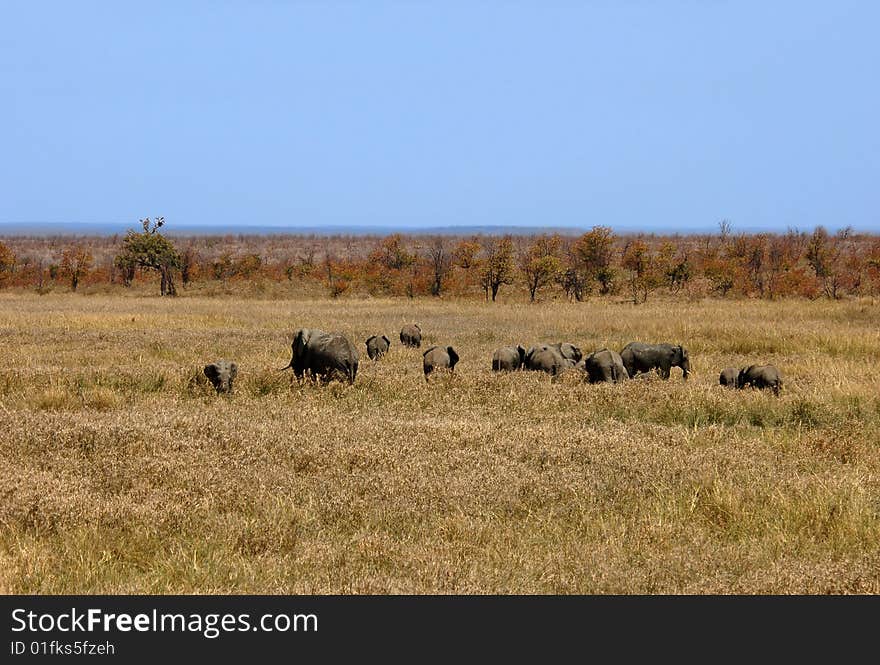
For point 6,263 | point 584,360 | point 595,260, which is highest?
point 595,260

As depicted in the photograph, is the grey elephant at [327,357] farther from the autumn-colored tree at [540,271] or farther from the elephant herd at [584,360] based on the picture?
the autumn-colored tree at [540,271]

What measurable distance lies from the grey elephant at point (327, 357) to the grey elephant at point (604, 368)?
4.32 m

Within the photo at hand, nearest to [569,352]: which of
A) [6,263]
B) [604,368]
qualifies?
[604,368]

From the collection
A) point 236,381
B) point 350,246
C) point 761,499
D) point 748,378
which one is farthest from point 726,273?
point 350,246

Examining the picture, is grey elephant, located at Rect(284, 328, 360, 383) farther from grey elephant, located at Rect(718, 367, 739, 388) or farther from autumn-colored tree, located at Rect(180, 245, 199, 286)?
autumn-colored tree, located at Rect(180, 245, 199, 286)

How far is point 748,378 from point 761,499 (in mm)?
8192

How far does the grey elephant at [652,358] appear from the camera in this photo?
1770cm

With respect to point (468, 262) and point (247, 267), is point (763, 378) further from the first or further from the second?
point (247, 267)

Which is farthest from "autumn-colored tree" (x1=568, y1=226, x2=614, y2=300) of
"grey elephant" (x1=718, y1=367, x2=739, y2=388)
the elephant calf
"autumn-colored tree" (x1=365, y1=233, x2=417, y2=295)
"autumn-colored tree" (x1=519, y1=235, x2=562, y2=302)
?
"grey elephant" (x1=718, y1=367, x2=739, y2=388)

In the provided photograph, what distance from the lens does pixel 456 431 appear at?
10586mm

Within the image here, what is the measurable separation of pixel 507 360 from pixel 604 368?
2.44 meters

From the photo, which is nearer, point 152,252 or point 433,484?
point 433,484

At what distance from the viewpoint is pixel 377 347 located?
2112 cm

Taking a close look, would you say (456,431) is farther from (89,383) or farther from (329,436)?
(89,383)
